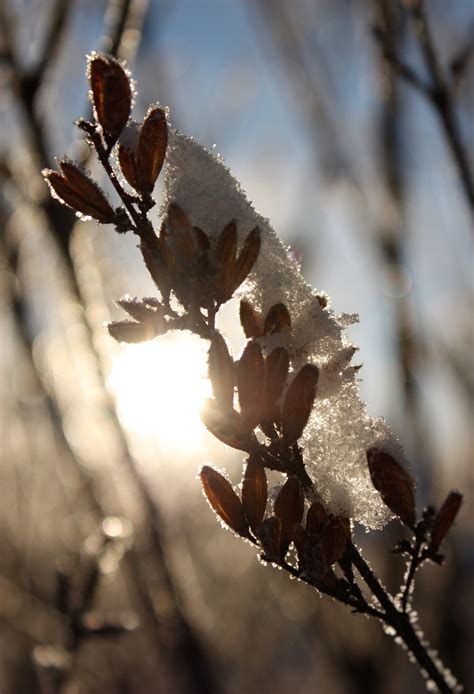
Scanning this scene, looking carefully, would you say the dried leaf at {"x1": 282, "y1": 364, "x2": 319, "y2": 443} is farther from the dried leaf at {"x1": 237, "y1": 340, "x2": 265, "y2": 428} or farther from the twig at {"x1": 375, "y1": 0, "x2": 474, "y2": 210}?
the twig at {"x1": 375, "y1": 0, "x2": 474, "y2": 210}

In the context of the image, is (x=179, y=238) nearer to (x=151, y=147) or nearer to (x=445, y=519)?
(x=151, y=147)

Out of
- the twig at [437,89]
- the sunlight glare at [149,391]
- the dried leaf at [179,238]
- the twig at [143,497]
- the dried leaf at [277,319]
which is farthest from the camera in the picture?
the sunlight glare at [149,391]

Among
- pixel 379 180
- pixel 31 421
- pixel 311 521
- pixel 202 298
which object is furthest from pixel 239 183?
pixel 31 421

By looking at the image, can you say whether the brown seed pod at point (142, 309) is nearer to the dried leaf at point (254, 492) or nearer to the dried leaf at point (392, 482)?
the dried leaf at point (254, 492)

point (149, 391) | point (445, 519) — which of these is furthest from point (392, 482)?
point (149, 391)

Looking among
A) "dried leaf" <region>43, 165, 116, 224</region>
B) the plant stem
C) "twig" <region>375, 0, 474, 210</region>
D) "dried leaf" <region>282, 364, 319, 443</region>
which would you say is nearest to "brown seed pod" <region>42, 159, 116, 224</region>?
"dried leaf" <region>43, 165, 116, 224</region>

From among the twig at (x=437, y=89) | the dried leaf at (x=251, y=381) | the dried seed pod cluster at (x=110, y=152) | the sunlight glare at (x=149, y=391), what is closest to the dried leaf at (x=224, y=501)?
the dried leaf at (x=251, y=381)
